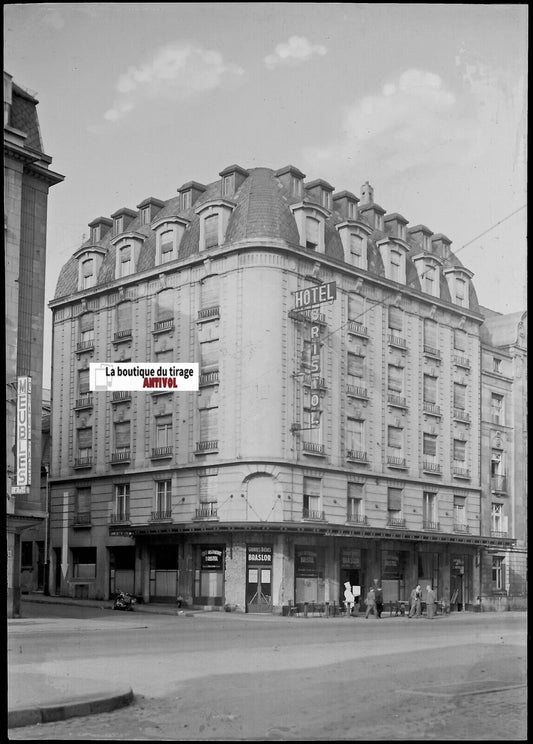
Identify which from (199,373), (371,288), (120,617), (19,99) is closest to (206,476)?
→ (199,373)

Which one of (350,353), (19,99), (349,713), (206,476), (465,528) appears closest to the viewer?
(349,713)

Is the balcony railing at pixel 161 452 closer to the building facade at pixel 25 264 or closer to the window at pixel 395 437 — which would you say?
the building facade at pixel 25 264

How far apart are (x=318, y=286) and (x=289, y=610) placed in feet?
13.5

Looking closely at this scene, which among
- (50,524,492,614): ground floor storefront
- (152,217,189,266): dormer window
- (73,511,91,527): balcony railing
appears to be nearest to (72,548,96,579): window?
(50,524,492,614): ground floor storefront

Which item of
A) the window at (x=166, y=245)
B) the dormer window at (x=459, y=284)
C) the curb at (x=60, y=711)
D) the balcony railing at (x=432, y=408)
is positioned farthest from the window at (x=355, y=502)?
the curb at (x=60, y=711)

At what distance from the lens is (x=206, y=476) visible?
12078 mm

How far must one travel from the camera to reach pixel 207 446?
1210cm

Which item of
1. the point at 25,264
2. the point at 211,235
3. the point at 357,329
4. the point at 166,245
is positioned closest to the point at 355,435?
the point at 357,329

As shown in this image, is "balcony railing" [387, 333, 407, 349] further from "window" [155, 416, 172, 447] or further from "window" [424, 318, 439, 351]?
"window" [155, 416, 172, 447]

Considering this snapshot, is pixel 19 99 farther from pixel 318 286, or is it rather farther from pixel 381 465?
pixel 381 465

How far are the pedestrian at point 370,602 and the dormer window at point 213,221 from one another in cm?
492

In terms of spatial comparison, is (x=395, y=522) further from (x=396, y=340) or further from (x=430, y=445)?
(x=396, y=340)

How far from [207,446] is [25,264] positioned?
10.7ft

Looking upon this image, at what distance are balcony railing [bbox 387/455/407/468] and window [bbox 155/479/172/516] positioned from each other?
10.1 ft
